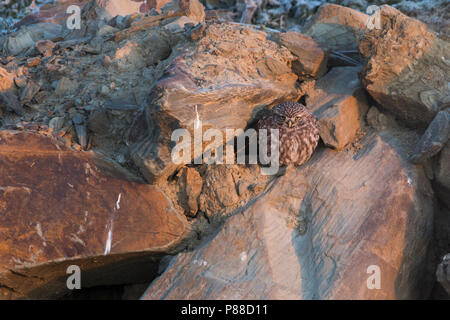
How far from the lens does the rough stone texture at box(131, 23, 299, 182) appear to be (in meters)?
3.49

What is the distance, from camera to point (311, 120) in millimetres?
3732

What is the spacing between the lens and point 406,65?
381 cm

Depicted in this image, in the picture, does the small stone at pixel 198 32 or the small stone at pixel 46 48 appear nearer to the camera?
the small stone at pixel 198 32

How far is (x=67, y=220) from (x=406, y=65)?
11.0ft

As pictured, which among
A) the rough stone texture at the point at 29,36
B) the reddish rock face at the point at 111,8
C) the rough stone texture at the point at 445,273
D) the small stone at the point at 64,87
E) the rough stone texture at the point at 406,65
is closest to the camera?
the rough stone texture at the point at 445,273

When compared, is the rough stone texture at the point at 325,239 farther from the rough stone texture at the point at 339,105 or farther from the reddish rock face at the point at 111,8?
the reddish rock face at the point at 111,8

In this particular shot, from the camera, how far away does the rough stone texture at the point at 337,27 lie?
14.9ft

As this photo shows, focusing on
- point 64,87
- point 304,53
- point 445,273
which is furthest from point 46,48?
point 445,273

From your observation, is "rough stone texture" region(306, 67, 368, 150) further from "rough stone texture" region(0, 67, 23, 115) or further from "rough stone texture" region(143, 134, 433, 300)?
"rough stone texture" region(0, 67, 23, 115)

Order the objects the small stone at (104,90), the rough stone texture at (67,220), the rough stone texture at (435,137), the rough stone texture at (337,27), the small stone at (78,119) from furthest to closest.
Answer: the rough stone texture at (337,27) < the small stone at (104,90) < the small stone at (78,119) < the rough stone texture at (435,137) < the rough stone texture at (67,220)

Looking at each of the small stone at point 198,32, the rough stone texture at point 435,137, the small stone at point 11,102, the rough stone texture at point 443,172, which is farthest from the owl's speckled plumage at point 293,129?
the small stone at point 11,102

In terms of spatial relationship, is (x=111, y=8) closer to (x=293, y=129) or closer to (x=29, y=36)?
(x=29, y=36)

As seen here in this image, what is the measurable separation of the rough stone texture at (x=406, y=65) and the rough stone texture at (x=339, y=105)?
0.84 ft

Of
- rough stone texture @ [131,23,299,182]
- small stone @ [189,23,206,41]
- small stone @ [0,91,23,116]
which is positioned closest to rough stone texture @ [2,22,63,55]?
small stone @ [0,91,23,116]
